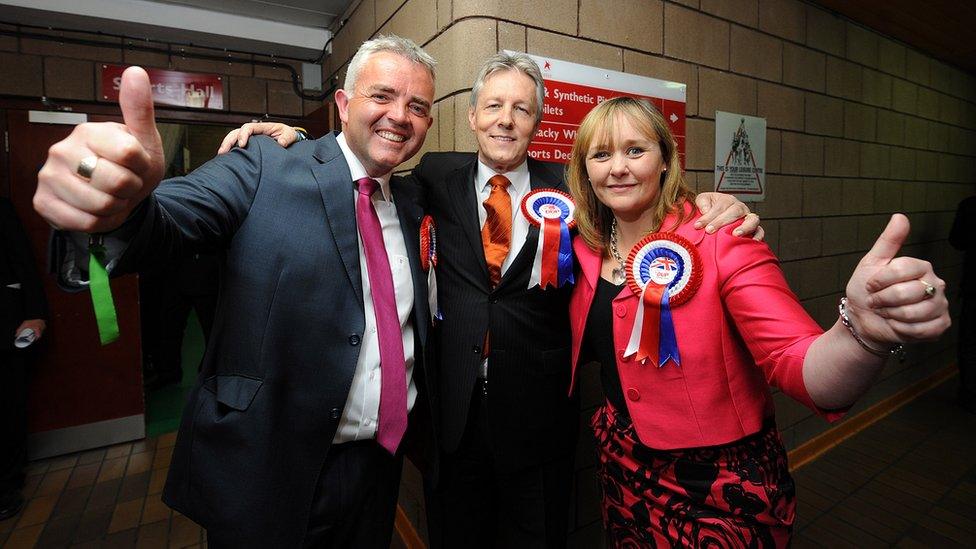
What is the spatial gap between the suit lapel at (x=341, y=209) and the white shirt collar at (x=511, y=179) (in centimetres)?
42

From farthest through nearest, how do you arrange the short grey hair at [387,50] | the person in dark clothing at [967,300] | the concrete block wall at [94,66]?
the person in dark clothing at [967,300] → the concrete block wall at [94,66] → the short grey hair at [387,50]

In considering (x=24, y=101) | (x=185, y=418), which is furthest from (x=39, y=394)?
(x=185, y=418)

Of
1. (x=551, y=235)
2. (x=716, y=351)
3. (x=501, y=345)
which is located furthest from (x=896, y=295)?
(x=501, y=345)

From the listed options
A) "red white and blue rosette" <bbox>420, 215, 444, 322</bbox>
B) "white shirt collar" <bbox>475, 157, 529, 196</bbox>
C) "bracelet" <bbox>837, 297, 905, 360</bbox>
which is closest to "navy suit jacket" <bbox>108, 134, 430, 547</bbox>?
"red white and blue rosette" <bbox>420, 215, 444, 322</bbox>

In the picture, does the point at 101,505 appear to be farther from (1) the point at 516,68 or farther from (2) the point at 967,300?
(2) the point at 967,300

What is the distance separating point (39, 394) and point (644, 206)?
3.63m

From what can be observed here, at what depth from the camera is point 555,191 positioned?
1.33m

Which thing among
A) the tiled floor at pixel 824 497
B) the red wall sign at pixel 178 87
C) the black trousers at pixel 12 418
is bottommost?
the tiled floor at pixel 824 497

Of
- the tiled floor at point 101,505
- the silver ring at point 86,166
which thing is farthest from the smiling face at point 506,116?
the tiled floor at point 101,505

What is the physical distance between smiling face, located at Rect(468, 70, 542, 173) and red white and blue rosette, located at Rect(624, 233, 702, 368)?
482 millimetres

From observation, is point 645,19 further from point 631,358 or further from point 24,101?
point 24,101

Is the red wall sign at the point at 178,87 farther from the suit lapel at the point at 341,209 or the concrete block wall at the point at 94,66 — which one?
the suit lapel at the point at 341,209

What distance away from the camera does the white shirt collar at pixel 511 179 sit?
4.53 feet

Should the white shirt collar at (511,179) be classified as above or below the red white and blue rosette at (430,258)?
above
